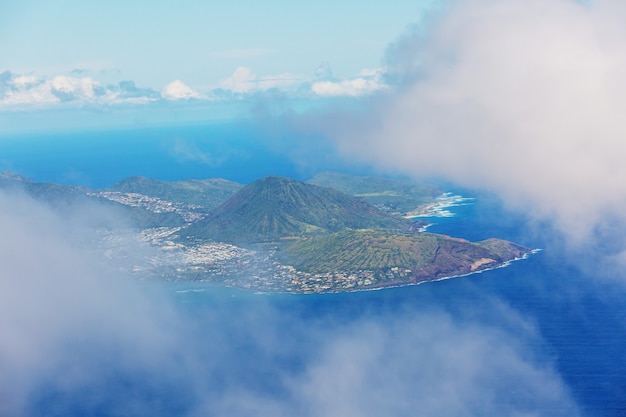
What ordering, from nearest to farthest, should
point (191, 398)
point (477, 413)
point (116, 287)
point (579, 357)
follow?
point (477, 413) → point (191, 398) → point (579, 357) → point (116, 287)

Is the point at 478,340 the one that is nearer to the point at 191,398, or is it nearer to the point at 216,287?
the point at 191,398

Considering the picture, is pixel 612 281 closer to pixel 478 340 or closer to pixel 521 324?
pixel 521 324

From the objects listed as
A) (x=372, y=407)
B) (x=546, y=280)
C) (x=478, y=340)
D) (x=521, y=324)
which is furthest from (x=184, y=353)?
(x=546, y=280)

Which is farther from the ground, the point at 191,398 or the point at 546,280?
the point at 546,280

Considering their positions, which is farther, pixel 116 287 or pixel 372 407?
pixel 116 287

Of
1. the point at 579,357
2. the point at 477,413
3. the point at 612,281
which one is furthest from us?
the point at 612,281

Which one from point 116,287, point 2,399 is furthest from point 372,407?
point 116,287
